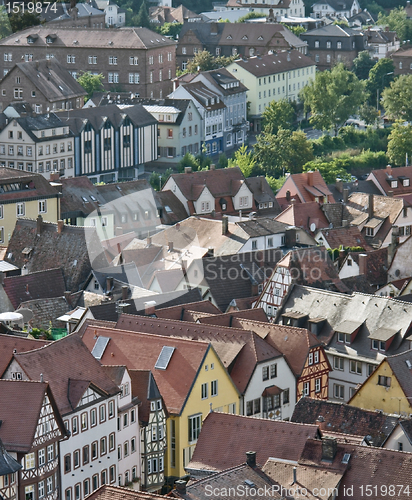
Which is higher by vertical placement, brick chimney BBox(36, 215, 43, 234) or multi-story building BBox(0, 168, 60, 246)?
brick chimney BBox(36, 215, 43, 234)

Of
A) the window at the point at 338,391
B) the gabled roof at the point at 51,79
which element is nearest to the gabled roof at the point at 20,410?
the window at the point at 338,391

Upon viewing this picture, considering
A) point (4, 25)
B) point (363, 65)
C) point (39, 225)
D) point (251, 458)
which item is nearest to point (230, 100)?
point (4, 25)

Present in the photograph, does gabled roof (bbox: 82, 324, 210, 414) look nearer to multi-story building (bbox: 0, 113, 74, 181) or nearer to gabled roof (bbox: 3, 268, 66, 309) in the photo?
gabled roof (bbox: 3, 268, 66, 309)

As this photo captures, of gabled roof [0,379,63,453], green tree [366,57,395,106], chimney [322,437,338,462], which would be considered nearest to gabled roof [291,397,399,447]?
chimney [322,437,338,462]

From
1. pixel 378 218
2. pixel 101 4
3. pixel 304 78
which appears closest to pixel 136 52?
pixel 304 78

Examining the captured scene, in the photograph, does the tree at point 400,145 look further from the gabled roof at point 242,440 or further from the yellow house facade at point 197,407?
the gabled roof at point 242,440

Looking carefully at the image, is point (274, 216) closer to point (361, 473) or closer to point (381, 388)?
point (381, 388)
